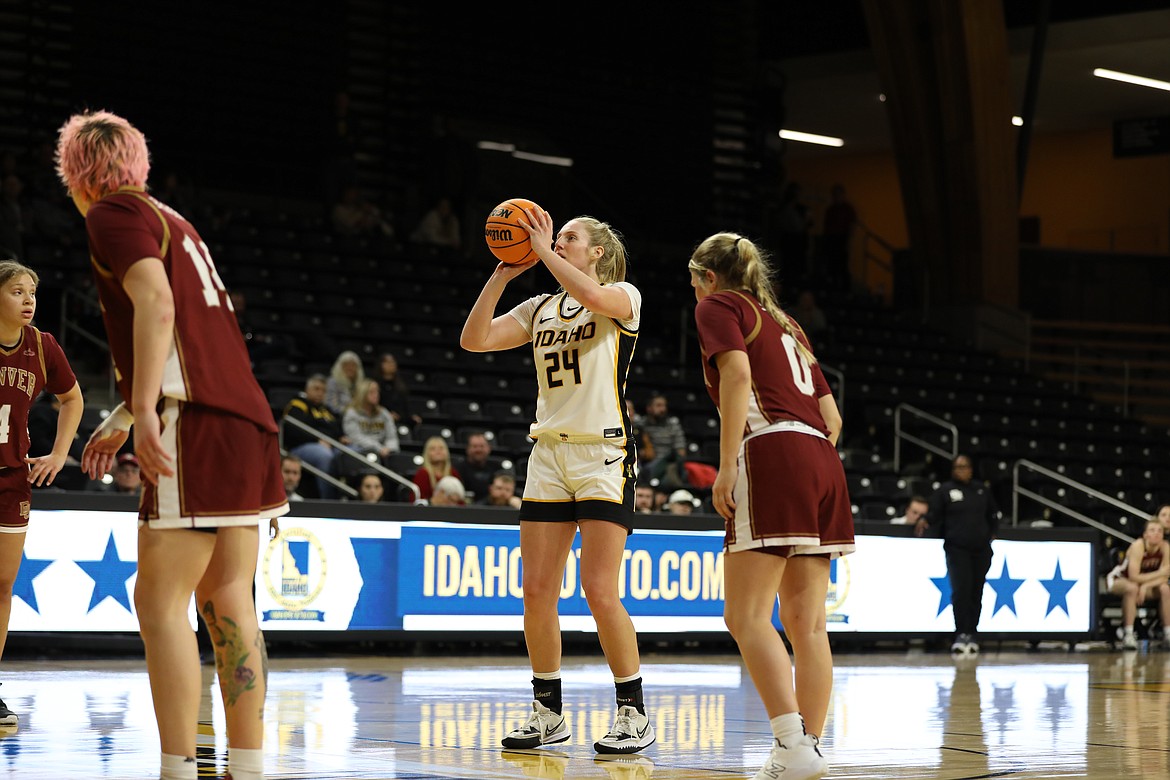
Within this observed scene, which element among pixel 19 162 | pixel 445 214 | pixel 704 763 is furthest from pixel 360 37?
pixel 704 763

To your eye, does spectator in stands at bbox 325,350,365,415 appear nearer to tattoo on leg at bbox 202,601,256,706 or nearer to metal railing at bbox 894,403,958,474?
metal railing at bbox 894,403,958,474

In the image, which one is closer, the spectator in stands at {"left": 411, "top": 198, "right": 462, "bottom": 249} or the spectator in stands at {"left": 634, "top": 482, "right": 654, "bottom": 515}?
the spectator in stands at {"left": 634, "top": 482, "right": 654, "bottom": 515}

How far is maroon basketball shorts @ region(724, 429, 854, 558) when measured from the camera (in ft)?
16.5

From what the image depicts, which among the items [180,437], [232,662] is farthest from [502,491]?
[180,437]

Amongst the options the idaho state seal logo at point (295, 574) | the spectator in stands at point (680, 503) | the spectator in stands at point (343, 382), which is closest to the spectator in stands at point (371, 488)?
the idaho state seal logo at point (295, 574)

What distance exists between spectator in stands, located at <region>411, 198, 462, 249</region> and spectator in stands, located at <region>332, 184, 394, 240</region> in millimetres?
528

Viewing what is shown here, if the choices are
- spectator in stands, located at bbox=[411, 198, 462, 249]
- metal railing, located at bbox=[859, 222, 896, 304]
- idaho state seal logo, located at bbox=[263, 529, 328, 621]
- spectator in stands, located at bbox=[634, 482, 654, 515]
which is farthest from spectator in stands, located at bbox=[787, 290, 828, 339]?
idaho state seal logo, located at bbox=[263, 529, 328, 621]

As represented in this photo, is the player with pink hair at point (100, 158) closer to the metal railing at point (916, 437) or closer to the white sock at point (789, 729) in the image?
the white sock at point (789, 729)

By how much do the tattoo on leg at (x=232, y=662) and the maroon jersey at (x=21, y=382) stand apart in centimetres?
280

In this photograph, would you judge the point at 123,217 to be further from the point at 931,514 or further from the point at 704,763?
the point at 931,514

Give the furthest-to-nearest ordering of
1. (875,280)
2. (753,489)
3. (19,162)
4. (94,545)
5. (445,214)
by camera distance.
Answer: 1. (875,280)
2. (445,214)
3. (19,162)
4. (94,545)
5. (753,489)

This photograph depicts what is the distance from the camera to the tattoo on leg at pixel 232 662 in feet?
13.2

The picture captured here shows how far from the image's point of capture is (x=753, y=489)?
509 cm

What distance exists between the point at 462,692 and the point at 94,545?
3.45 m
